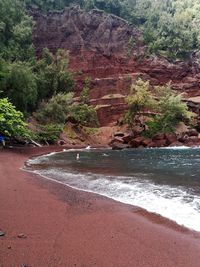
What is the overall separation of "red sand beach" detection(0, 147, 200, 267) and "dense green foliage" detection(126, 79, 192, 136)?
1918 inches

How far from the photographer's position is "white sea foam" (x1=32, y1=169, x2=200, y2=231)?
541 inches

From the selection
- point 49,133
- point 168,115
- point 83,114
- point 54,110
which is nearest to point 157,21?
point 168,115

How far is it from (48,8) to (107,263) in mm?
91683

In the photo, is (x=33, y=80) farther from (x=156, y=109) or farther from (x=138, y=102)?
(x=156, y=109)

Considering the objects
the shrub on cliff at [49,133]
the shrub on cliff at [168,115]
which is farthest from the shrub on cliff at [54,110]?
the shrub on cliff at [168,115]

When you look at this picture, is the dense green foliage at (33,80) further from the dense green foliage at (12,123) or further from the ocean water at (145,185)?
the ocean water at (145,185)

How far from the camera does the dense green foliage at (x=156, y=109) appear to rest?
209ft

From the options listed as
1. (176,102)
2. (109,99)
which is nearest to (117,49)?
(109,99)

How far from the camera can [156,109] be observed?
6788cm

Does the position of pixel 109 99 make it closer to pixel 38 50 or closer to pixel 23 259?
pixel 38 50

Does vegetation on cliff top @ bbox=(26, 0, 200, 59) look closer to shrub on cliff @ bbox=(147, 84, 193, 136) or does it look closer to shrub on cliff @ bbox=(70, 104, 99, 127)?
shrub on cliff @ bbox=(147, 84, 193, 136)

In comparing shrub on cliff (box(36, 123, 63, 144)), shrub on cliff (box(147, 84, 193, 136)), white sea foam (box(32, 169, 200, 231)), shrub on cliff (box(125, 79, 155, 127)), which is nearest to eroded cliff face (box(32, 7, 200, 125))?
shrub on cliff (box(147, 84, 193, 136))

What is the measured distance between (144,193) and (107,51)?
7549 centimetres

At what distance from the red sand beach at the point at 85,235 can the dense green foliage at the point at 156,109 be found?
48708 millimetres
